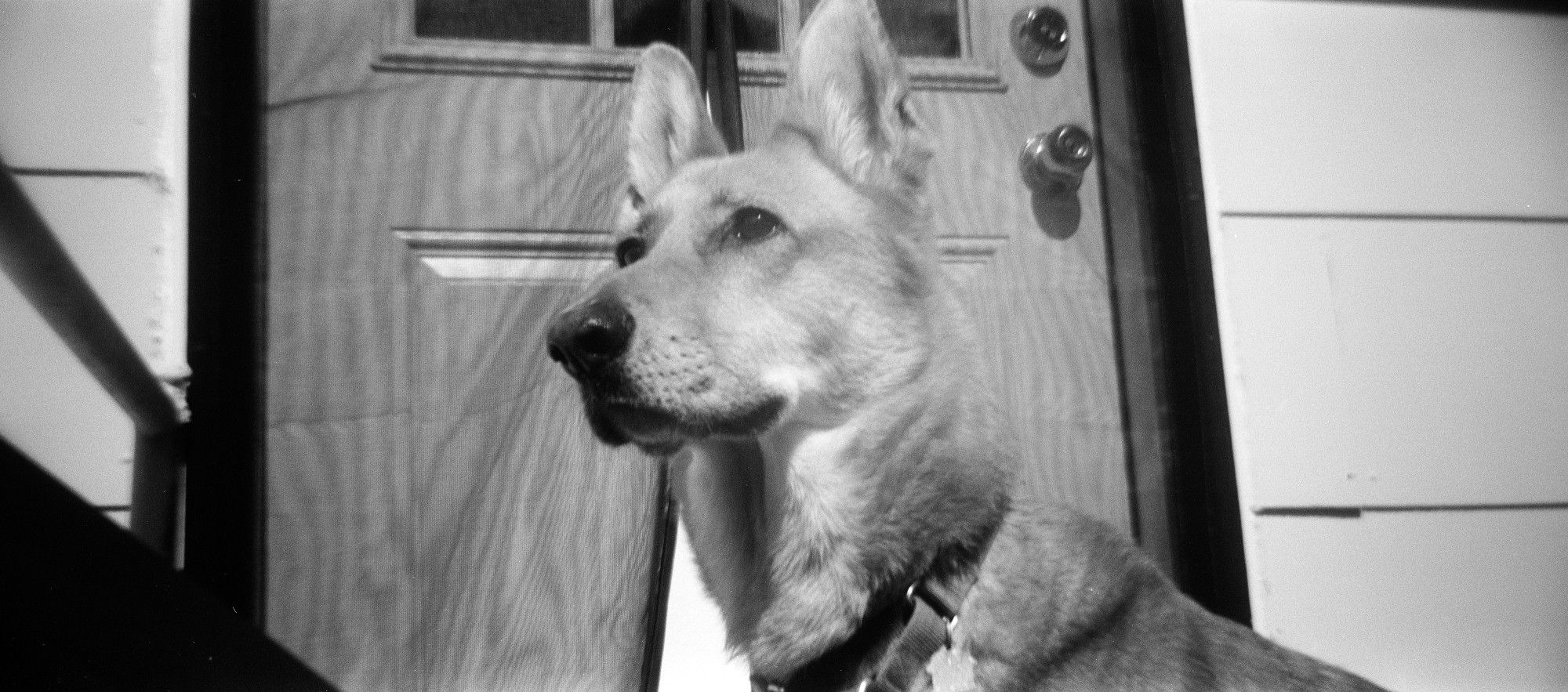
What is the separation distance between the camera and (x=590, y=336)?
4.19 feet

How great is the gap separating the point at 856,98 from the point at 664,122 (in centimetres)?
40

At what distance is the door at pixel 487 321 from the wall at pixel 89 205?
6.9 inches

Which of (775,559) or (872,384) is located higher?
(872,384)

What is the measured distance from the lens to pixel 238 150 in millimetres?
1752

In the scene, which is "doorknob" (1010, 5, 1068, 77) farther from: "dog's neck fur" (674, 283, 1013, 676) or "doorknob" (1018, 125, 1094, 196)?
"dog's neck fur" (674, 283, 1013, 676)

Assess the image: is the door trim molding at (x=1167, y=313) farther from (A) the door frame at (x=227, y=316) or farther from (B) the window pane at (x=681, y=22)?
(A) the door frame at (x=227, y=316)

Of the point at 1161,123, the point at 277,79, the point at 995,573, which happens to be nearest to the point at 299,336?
the point at 277,79

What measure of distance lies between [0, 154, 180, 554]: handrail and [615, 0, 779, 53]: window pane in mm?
1063

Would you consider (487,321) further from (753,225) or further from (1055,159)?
(1055,159)

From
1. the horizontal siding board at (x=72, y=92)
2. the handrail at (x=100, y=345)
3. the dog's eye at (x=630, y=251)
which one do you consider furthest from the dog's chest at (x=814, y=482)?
the horizontal siding board at (x=72, y=92)

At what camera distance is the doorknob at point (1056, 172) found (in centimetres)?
193

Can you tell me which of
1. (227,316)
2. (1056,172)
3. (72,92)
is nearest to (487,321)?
(227,316)

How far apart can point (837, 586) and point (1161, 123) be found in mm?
1231

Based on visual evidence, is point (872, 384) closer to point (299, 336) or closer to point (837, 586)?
point (837, 586)
